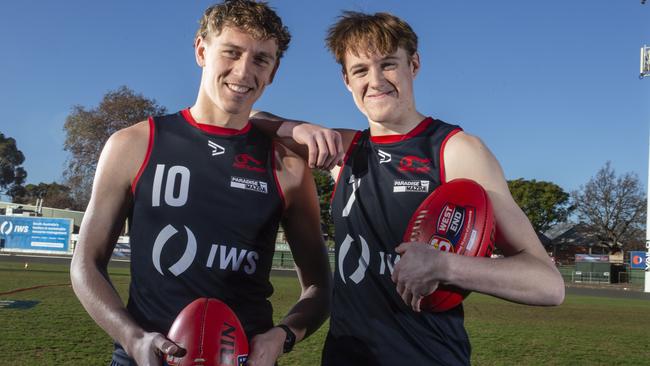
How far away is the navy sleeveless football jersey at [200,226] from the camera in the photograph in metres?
2.68

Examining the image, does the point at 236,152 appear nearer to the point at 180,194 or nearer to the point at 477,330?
the point at 180,194

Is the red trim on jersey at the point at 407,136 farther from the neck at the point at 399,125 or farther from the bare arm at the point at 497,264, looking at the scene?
the bare arm at the point at 497,264

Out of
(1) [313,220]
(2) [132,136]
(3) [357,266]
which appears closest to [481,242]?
(3) [357,266]

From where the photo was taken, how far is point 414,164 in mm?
2814

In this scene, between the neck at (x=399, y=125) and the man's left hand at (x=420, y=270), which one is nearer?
the man's left hand at (x=420, y=270)

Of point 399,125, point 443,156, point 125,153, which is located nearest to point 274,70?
point 399,125

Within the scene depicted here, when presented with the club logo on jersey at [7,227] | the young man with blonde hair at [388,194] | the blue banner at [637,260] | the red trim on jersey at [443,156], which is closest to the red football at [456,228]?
the young man with blonde hair at [388,194]

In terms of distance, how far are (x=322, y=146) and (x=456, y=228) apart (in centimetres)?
78

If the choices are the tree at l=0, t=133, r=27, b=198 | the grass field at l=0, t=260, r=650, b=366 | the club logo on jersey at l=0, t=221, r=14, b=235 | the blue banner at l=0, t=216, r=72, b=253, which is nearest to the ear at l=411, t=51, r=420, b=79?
the grass field at l=0, t=260, r=650, b=366

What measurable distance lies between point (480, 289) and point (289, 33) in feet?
4.99

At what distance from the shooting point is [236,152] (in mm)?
2889

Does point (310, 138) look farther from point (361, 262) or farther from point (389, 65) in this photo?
point (361, 262)

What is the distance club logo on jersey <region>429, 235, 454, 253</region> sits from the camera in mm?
2277

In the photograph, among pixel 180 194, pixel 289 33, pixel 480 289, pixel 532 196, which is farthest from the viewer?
pixel 532 196
